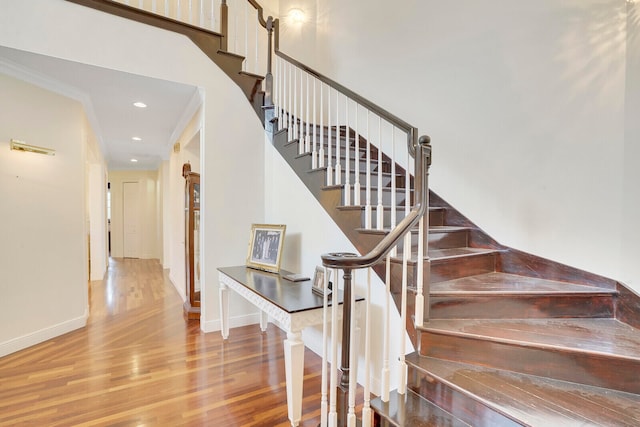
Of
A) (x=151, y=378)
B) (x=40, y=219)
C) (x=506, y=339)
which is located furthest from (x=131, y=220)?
(x=506, y=339)

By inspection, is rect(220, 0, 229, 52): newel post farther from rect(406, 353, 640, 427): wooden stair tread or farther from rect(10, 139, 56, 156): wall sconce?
rect(406, 353, 640, 427): wooden stair tread

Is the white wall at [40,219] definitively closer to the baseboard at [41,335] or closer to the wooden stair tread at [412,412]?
the baseboard at [41,335]

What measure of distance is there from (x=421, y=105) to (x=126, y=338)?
3754 mm

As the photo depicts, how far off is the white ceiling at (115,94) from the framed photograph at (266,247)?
166cm

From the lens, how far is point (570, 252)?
2.11 metres

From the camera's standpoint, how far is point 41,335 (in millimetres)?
3047

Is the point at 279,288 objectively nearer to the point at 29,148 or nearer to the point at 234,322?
the point at 234,322

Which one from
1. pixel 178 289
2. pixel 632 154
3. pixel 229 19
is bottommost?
pixel 178 289

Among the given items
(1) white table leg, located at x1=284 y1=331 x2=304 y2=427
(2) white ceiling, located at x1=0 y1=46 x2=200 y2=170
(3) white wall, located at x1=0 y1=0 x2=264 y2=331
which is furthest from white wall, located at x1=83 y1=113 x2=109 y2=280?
(1) white table leg, located at x1=284 y1=331 x2=304 y2=427

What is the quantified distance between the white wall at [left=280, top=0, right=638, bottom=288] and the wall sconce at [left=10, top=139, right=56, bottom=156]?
11.7 ft

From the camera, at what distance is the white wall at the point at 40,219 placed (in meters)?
2.84

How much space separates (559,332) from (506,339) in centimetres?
36

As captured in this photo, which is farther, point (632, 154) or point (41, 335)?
point (41, 335)

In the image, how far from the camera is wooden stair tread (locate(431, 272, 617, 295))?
72.7 inches
